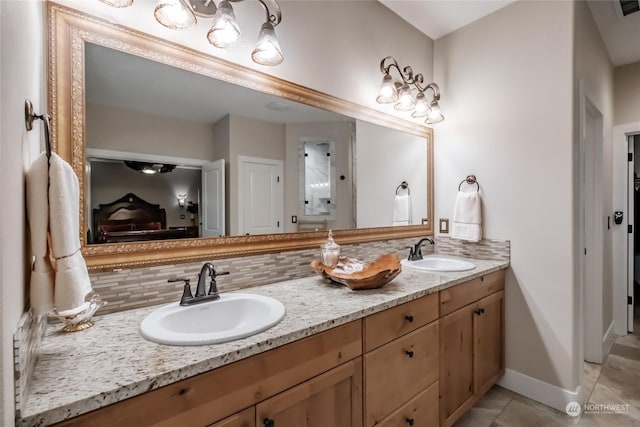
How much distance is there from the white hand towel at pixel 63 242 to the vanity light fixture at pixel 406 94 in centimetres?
176

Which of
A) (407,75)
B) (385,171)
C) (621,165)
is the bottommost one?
(385,171)

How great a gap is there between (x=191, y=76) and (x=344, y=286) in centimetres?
117

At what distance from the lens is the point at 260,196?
1.53 metres

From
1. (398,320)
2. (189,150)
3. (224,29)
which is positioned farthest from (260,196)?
(398,320)

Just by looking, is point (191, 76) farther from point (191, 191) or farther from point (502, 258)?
point (502, 258)

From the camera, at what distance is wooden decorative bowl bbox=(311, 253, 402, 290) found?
134 centimetres

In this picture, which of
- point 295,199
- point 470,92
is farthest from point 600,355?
point 295,199

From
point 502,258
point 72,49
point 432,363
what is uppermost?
point 72,49

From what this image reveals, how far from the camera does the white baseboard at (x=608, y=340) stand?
2.46 meters

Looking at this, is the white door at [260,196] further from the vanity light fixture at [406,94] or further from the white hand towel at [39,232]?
the vanity light fixture at [406,94]

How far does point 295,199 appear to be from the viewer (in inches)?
65.9

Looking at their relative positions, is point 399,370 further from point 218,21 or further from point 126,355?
point 218,21

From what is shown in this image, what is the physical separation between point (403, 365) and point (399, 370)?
3 cm

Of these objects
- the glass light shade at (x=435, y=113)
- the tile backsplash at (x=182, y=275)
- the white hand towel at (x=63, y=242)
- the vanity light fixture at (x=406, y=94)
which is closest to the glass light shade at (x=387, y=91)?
the vanity light fixture at (x=406, y=94)
